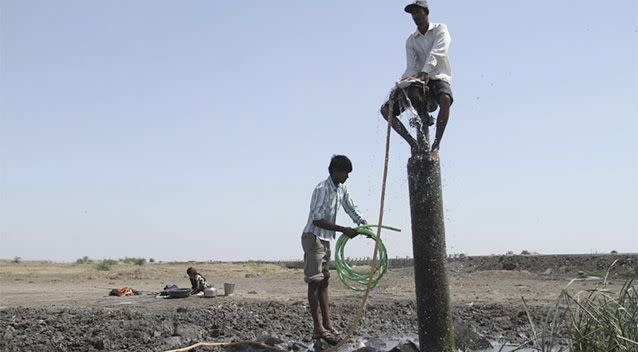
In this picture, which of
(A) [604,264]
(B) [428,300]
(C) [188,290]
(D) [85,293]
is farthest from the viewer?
(A) [604,264]

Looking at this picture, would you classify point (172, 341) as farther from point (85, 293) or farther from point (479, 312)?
point (85, 293)

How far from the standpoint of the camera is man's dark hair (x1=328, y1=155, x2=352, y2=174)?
7340mm

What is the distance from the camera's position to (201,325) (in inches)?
336

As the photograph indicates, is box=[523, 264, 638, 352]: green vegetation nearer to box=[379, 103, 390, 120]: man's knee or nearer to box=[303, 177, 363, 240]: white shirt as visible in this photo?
box=[379, 103, 390, 120]: man's knee

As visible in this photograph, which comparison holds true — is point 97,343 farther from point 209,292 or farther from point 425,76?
point 209,292

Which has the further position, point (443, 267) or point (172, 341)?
point (172, 341)

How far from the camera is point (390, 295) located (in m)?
13.4

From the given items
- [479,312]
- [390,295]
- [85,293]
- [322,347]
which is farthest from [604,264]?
[322,347]

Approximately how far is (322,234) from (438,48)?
7.28 ft

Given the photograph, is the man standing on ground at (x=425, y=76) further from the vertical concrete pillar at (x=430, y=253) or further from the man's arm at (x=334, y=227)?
the man's arm at (x=334, y=227)

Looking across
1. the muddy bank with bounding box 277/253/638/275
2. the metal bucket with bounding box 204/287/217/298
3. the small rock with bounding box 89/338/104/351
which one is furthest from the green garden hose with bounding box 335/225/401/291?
the muddy bank with bounding box 277/253/638/275

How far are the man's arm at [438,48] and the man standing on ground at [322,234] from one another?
1.53 m

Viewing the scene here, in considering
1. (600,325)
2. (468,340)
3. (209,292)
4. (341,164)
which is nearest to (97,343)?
(341,164)

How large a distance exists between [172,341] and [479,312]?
4226 millimetres
